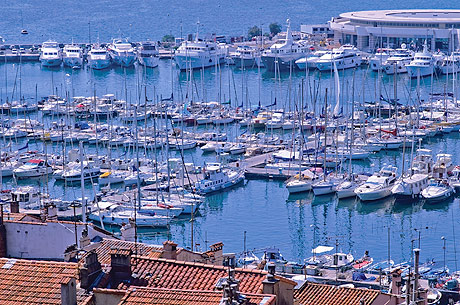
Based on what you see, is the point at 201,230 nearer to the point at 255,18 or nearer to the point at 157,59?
the point at 157,59

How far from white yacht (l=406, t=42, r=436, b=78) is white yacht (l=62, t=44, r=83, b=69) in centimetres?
3457

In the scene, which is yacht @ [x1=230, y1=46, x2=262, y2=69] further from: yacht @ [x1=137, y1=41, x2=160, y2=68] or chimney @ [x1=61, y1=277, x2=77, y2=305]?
chimney @ [x1=61, y1=277, x2=77, y2=305]

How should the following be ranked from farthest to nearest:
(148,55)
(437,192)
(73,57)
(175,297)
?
(148,55) → (73,57) → (437,192) → (175,297)

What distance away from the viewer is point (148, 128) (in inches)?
2675

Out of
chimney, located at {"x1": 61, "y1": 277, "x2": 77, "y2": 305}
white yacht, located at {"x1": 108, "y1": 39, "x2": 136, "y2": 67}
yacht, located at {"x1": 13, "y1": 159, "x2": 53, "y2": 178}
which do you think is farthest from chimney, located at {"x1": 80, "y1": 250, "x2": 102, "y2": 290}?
white yacht, located at {"x1": 108, "y1": 39, "x2": 136, "y2": 67}

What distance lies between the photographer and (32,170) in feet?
189

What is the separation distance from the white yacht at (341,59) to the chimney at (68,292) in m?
87.8

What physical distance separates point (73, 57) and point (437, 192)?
66939 millimetres

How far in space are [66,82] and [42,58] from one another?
15941 mm

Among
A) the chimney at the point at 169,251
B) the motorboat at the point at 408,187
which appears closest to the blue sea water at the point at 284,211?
the motorboat at the point at 408,187

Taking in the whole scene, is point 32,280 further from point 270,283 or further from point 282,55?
point 282,55

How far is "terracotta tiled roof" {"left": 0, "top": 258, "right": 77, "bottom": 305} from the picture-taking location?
14344 millimetres

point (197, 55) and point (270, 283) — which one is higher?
point (270, 283)

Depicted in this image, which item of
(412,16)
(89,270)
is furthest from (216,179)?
(412,16)
